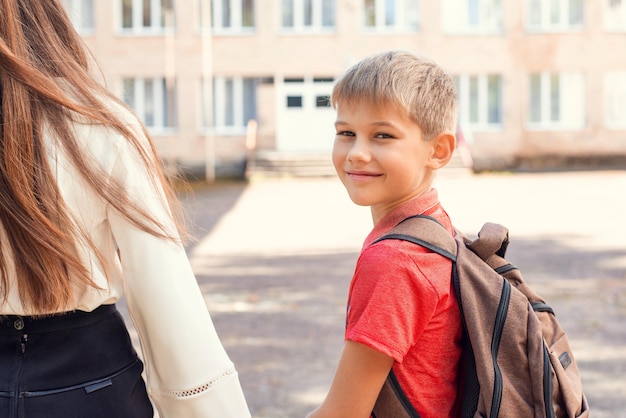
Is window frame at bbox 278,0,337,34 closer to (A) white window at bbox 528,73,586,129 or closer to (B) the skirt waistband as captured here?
(A) white window at bbox 528,73,586,129

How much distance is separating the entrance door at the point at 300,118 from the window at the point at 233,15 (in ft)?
7.48

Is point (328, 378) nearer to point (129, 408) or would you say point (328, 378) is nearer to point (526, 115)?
point (129, 408)

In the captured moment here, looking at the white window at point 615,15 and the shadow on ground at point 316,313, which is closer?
the shadow on ground at point 316,313

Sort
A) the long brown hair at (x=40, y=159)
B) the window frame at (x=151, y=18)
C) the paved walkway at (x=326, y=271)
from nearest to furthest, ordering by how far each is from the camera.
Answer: the long brown hair at (x=40, y=159) → the paved walkway at (x=326, y=271) → the window frame at (x=151, y=18)

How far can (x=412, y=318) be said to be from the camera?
174cm

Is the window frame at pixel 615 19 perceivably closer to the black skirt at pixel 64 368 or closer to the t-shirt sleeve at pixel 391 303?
the t-shirt sleeve at pixel 391 303

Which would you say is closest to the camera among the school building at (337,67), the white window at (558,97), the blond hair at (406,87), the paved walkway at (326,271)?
the blond hair at (406,87)

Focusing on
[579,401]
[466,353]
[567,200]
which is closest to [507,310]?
[466,353]

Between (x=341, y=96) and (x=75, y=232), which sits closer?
(x=75, y=232)

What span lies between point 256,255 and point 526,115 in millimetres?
20041

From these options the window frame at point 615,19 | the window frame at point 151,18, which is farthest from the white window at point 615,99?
the window frame at point 151,18

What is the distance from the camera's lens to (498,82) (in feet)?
97.9

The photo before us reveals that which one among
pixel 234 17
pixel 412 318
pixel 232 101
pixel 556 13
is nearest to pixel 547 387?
pixel 412 318

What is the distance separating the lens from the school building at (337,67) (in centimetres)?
2953
